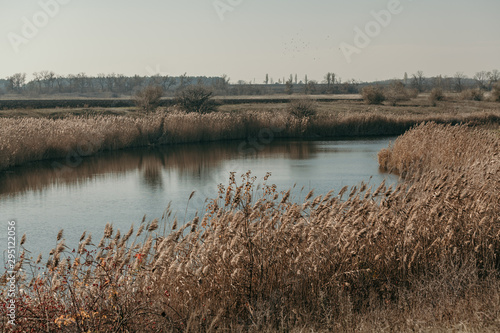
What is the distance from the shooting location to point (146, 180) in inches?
830

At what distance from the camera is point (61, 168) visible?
78.4 ft

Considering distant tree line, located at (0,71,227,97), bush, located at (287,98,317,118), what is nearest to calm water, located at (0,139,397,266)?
bush, located at (287,98,317,118)

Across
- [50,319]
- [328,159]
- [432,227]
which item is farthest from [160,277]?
[328,159]

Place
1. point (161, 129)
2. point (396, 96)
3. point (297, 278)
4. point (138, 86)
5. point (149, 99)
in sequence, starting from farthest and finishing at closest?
point (138, 86) → point (396, 96) → point (149, 99) → point (161, 129) → point (297, 278)

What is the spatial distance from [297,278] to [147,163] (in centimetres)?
2027

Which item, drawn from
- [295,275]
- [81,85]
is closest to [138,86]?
[81,85]

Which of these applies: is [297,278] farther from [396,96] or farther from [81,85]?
[81,85]

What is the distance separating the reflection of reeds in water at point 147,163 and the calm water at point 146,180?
0.04m

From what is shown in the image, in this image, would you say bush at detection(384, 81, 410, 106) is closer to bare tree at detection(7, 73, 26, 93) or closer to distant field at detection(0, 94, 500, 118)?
distant field at detection(0, 94, 500, 118)

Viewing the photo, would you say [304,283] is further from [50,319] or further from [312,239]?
[50,319]

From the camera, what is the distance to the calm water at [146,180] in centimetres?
1420

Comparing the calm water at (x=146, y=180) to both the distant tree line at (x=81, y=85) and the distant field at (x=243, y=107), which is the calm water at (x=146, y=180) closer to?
the distant field at (x=243, y=107)

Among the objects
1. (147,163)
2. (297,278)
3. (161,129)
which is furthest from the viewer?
(161,129)

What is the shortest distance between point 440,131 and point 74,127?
17.8 m
